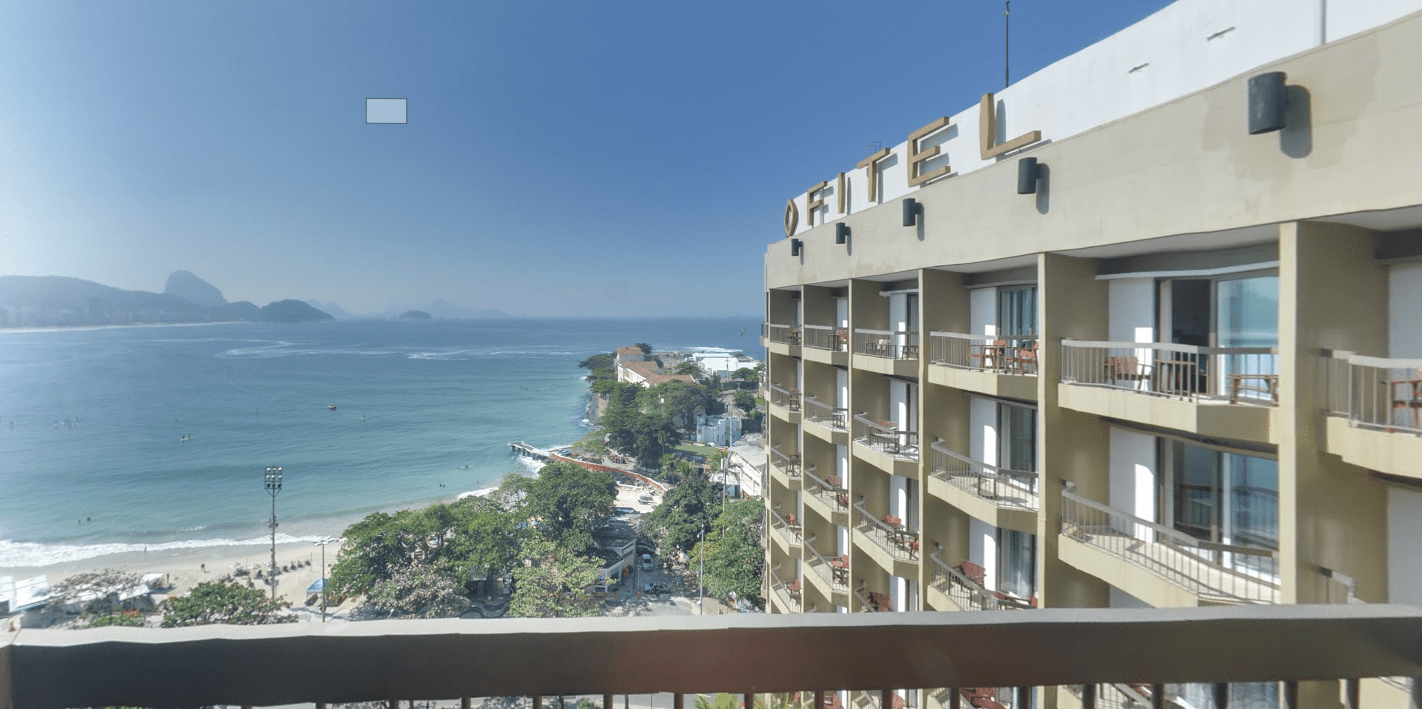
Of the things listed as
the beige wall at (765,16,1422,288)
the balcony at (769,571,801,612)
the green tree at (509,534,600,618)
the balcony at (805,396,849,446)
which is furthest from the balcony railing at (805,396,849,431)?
the green tree at (509,534,600,618)

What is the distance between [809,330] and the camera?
497 inches

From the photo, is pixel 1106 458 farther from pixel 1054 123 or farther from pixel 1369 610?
pixel 1369 610

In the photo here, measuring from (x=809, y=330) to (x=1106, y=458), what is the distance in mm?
6772

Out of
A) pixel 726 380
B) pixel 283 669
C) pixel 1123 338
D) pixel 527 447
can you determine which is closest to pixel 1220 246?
pixel 1123 338

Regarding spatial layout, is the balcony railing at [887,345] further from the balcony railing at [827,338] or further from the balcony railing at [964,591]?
the balcony railing at [964,591]

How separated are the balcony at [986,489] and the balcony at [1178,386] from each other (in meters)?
1.45

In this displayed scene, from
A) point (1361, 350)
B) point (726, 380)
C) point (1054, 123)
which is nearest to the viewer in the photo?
point (1361, 350)

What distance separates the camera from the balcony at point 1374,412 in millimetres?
3848

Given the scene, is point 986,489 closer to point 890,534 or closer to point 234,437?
point 890,534

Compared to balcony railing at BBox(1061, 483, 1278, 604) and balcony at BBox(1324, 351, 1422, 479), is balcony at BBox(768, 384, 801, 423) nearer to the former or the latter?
balcony railing at BBox(1061, 483, 1278, 604)

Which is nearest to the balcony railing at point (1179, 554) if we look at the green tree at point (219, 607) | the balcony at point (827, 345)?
the balcony at point (827, 345)

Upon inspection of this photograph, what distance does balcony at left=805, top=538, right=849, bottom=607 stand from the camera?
1086cm

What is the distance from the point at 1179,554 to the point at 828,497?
6501 millimetres

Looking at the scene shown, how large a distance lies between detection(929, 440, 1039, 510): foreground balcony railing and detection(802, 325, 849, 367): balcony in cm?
283
